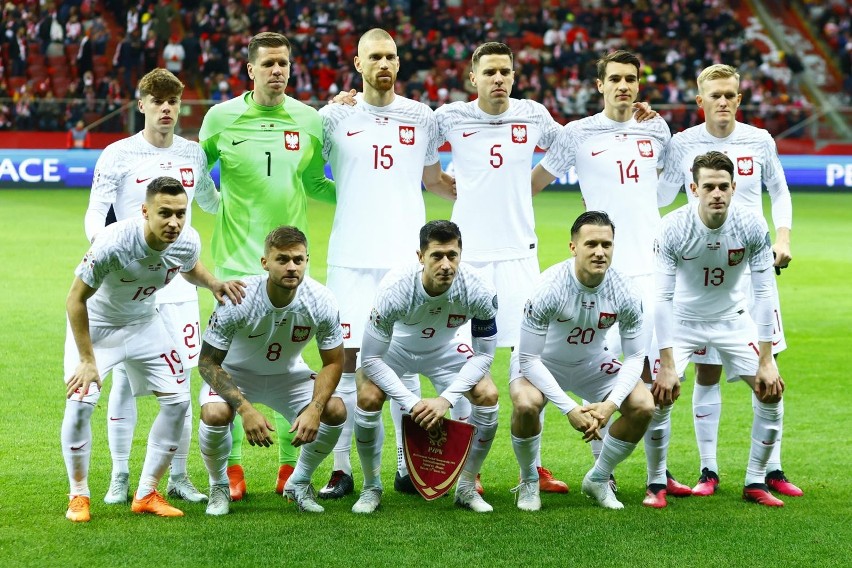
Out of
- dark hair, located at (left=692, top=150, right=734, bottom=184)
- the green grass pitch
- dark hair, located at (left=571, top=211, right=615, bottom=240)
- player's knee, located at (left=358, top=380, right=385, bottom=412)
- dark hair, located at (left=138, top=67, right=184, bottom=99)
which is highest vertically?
dark hair, located at (left=138, top=67, right=184, bottom=99)

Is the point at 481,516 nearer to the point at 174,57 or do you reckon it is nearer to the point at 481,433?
the point at 481,433

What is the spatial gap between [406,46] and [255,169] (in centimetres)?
2125

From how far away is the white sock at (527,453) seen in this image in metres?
6.24

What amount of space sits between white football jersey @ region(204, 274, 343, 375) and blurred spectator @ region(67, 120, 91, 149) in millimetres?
16241

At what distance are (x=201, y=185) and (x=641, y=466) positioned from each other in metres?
3.20

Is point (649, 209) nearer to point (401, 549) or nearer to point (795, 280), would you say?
point (401, 549)

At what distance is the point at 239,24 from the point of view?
27234 mm

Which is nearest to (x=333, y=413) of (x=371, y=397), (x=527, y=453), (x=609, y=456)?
(x=371, y=397)

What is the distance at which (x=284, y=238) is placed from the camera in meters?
5.75

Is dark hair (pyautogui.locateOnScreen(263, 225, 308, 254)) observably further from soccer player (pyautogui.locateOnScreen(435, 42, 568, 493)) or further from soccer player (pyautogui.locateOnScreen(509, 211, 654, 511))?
soccer player (pyautogui.locateOnScreen(435, 42, 568, 493))

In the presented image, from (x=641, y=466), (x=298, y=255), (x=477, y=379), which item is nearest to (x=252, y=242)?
(x=298, y=255)

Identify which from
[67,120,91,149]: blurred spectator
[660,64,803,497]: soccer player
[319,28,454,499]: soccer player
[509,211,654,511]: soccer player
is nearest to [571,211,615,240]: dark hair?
[509,211,654,511]: soccer player

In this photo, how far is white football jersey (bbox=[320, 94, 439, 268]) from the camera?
6.80m

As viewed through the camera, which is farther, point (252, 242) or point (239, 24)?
point (239, 24)
